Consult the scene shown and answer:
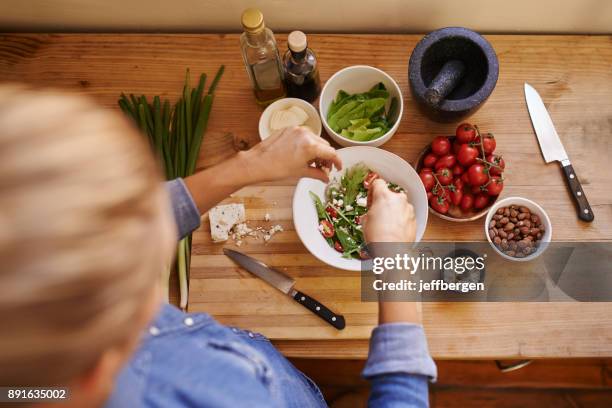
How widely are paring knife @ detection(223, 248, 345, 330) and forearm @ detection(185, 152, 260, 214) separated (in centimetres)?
15

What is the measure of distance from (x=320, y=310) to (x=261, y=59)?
533 mm

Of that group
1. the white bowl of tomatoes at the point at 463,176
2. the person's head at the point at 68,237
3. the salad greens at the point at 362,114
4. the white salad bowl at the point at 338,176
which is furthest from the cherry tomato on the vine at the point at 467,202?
the person's head at the point at 68,237

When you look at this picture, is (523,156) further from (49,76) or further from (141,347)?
(49,76)

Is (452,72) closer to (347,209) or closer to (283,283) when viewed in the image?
(347,209)

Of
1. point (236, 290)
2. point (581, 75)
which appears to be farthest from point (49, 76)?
point (581, 75)

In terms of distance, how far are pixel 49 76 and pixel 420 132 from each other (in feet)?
2.93

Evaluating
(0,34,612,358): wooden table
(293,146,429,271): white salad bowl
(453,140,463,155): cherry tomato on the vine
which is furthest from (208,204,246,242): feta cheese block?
(453,140,463,155): cherry tomato on the vine

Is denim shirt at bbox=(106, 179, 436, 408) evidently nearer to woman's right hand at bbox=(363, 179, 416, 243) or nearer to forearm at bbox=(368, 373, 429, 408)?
forearm at bbox=(368, 373, 429, 408)

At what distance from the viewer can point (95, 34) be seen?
1182 millimetres

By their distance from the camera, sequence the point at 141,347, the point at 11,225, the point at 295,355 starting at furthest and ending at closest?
the point at 295,355
the point at 141,347
the point at 11,225

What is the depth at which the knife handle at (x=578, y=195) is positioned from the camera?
3.32 ft

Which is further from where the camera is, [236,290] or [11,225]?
[236,290]

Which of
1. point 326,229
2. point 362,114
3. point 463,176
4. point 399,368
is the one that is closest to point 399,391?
point 399,368

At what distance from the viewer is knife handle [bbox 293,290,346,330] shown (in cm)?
95
